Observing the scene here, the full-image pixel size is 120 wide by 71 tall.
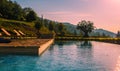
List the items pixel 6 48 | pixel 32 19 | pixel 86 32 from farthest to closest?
pixel 86 32
pixel 32 19
pixel 6 48

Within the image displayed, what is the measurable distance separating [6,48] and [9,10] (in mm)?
74923

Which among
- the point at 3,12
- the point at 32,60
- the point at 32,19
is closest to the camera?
the point at 32,60

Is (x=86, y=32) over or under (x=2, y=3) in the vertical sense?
under

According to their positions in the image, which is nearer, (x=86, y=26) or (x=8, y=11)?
(x=8, y=11)

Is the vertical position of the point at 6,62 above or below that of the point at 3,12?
below

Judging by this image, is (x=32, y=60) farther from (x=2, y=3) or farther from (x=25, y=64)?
(x=2, y=3)

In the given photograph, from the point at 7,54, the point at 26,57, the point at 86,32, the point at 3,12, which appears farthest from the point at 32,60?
the point at 86,32

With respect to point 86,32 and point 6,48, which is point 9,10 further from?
point 6,48

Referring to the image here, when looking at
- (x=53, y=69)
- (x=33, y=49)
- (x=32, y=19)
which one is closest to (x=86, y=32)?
(x=32, y=19)

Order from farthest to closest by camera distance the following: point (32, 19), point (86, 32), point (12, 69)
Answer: point (86, 32) → point (32, 19) → point (12, 69)

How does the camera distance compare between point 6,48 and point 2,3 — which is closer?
point 6,48

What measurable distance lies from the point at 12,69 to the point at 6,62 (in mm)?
4152

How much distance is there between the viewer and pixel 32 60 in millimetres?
25750

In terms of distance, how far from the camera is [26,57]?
90.1ft
